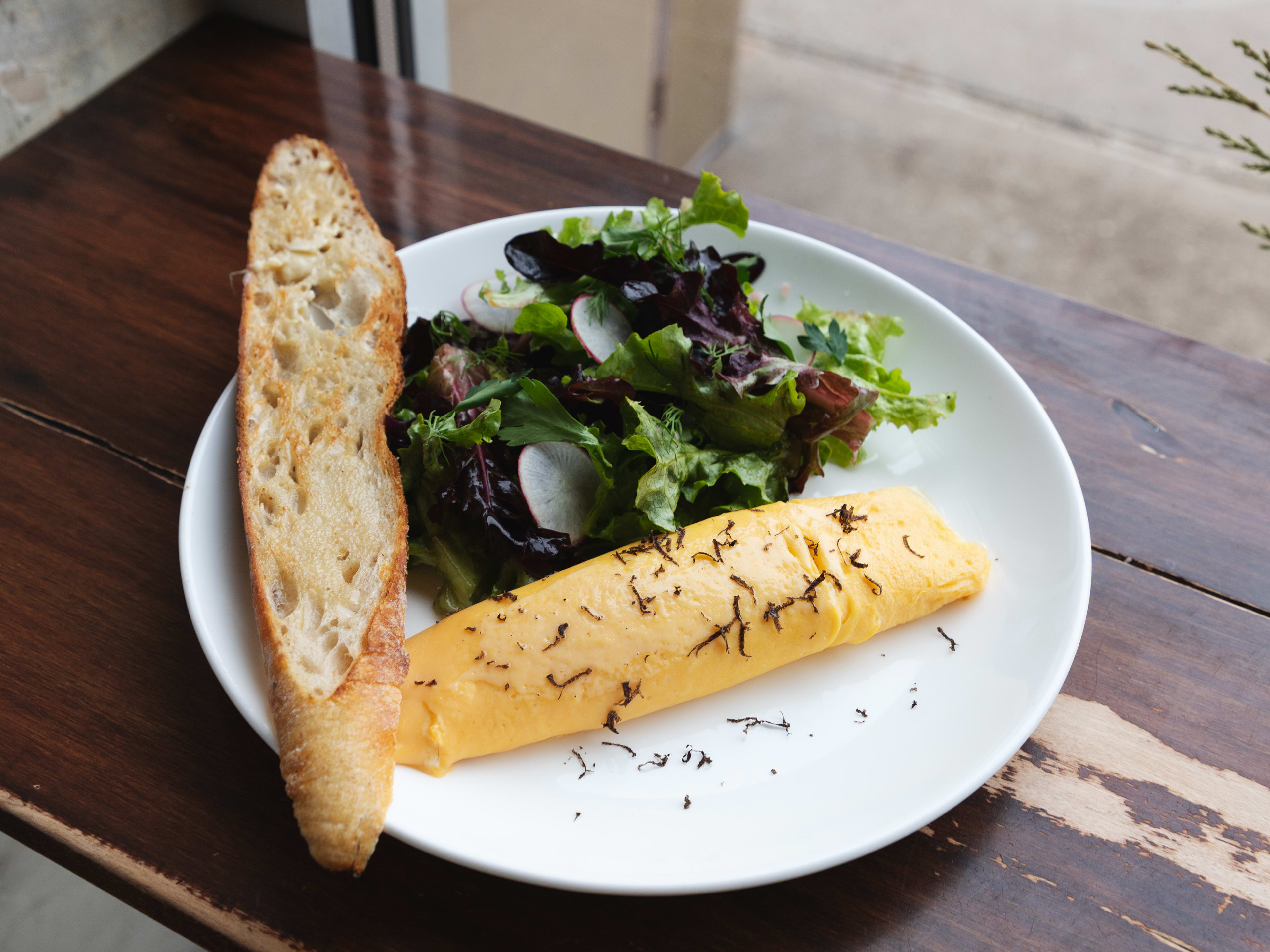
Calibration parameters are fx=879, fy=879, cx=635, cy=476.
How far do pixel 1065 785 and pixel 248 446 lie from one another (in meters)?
1.52

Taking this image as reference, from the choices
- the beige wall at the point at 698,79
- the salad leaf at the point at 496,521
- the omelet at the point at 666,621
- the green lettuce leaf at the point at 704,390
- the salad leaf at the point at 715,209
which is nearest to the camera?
the omelet at the point at 666,621

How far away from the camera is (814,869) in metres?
1.16

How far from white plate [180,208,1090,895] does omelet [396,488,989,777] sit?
0.05 m

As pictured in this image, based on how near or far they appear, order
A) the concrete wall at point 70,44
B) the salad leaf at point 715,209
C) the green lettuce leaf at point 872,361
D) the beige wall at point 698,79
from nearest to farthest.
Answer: the green lettuce leaf at point 872,361, the salad leaf at point 715,209, the concrete wall at point 70,44, the beige wall at point 698,79

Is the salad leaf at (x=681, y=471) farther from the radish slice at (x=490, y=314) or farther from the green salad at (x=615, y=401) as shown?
the radish slice at (x=490, y=314)

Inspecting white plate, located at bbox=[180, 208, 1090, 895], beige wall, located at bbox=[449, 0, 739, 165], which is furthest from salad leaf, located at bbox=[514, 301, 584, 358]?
beige wall, located at bbox=[449, 0, 739, 165]

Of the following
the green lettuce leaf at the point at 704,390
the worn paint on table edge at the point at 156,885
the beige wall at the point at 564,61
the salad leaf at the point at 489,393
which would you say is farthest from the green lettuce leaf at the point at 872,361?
the beige wall at the point at 564,61

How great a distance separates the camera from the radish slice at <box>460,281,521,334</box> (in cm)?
188

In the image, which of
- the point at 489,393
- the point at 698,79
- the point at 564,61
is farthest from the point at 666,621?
the point at 698,79

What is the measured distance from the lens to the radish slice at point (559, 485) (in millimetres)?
1588

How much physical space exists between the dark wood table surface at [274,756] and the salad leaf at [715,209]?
50cm

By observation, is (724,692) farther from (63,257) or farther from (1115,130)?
(1115,130)

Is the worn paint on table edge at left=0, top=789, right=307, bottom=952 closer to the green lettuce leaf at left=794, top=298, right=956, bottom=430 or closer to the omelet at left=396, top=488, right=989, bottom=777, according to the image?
the omelet at left=396, top=488, right=989, bottom=777

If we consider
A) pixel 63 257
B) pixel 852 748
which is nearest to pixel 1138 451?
pixel 852 748
